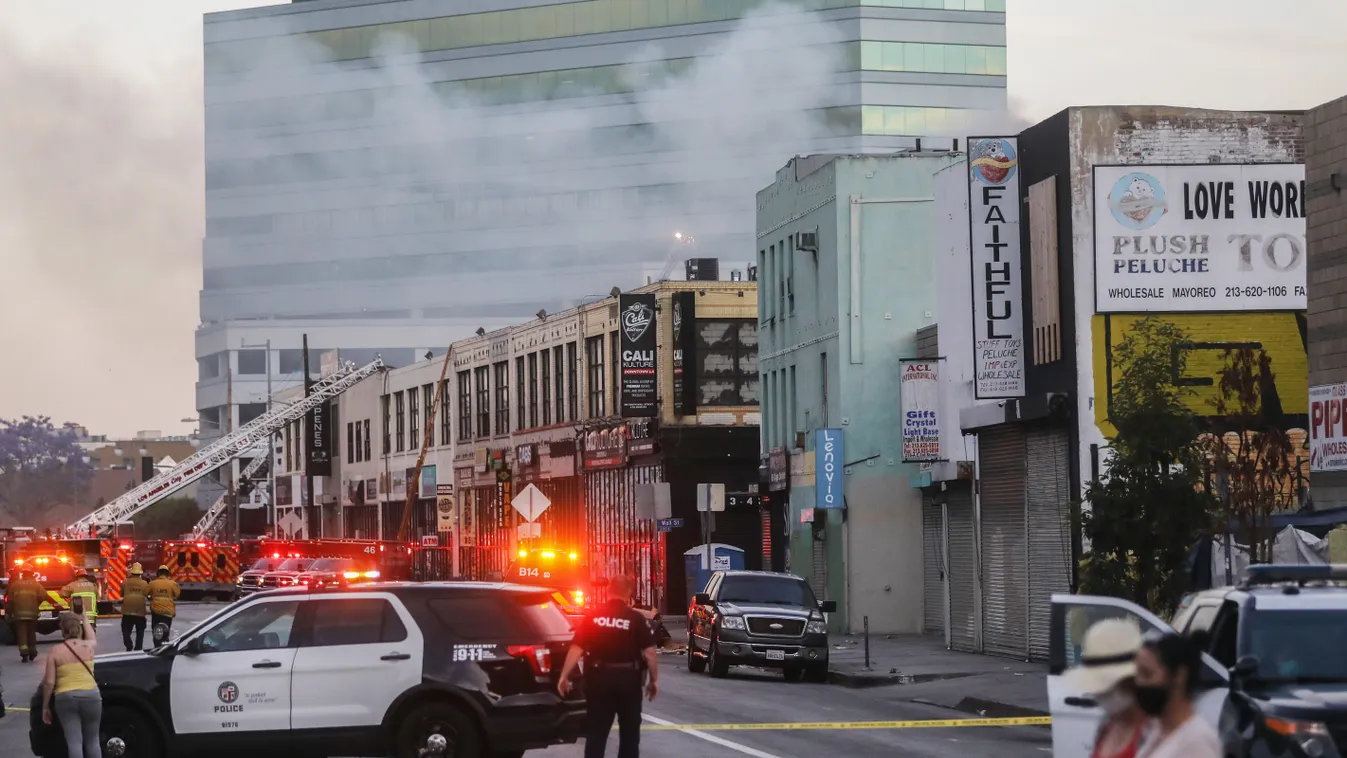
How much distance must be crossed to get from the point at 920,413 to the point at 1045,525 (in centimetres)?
674

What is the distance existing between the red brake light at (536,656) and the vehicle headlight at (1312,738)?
7111 millimetres

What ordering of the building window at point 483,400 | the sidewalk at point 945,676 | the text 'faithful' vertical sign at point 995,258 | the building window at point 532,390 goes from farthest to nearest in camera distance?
the building window at point 483,400 → the building window at point 532,390 → the text 'faithful' vertical sign at point 995,258 → the sidewalk at point 945,676

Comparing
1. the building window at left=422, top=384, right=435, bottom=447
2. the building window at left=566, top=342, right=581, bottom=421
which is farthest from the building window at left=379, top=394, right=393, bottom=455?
the building window at left=566, top=342, right=581, bottom=421

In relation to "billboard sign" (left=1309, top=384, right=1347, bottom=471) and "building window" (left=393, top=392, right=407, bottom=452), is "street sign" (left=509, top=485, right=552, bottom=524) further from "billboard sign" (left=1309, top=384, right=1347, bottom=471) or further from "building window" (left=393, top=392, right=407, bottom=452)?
"building window" (left=393, top=392, right=407, bottom=452)

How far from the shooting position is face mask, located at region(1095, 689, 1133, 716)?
7805 millimetres

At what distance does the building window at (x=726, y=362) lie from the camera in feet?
197

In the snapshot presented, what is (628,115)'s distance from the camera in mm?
135250

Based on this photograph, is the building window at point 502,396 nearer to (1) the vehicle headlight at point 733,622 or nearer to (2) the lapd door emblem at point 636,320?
(2) the lapd door emblem at point 636,320

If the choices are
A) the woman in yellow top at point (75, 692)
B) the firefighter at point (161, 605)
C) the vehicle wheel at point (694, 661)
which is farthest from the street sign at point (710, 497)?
the woman in yellow top at point (75, 692)

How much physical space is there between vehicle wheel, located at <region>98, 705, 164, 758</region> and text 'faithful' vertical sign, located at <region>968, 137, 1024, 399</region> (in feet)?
61.9

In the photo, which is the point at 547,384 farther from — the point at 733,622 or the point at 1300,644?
the point at 1300,644

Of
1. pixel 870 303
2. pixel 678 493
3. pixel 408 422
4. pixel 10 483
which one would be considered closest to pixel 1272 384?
pixel 870 303

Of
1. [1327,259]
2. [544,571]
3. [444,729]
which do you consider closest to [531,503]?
[544,571]

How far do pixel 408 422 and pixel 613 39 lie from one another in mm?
53145
